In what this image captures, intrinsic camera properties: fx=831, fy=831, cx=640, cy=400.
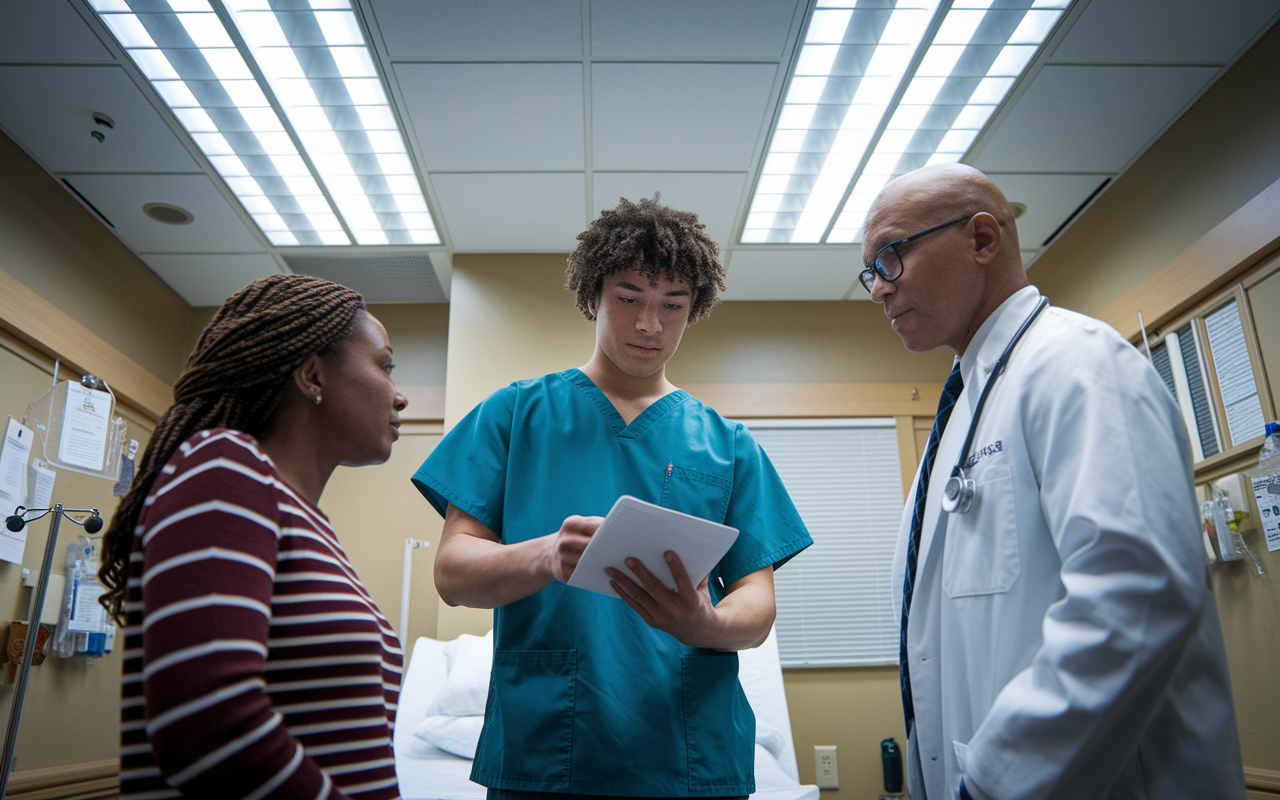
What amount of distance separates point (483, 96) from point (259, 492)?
2560 millimetres

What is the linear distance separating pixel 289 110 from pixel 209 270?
1510 mm

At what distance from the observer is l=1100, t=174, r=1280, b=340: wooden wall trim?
273 cm

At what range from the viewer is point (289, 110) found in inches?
126

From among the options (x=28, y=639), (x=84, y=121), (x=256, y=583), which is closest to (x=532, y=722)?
(x=256, y=583)

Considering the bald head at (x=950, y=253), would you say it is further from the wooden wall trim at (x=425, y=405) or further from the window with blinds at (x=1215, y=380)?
the wooden wall trim at (x=425, y=405)

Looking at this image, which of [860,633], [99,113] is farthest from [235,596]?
[860,633]

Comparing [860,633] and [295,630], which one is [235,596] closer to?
[295,630]

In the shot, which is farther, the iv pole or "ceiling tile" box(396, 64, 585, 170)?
"ceiling tile" box(396, 64, 585, 170)

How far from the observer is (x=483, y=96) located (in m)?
3.10

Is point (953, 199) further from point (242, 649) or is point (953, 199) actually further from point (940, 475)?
point (242, 649)

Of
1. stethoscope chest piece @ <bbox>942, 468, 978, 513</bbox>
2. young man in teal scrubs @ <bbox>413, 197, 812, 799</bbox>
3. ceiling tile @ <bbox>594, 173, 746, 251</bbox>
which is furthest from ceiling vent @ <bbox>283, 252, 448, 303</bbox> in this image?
stethoscope chest piece @ <bbox>942, 468, 978, 513</bbox>

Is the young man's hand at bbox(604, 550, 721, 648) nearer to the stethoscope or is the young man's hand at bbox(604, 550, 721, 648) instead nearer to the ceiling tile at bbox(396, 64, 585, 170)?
the stethoscope

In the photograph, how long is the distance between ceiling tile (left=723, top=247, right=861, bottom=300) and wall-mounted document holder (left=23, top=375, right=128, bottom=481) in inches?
114

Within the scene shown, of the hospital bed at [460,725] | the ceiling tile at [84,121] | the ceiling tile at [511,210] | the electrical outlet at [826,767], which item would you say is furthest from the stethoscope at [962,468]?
the electrical outlet at [826,767]
